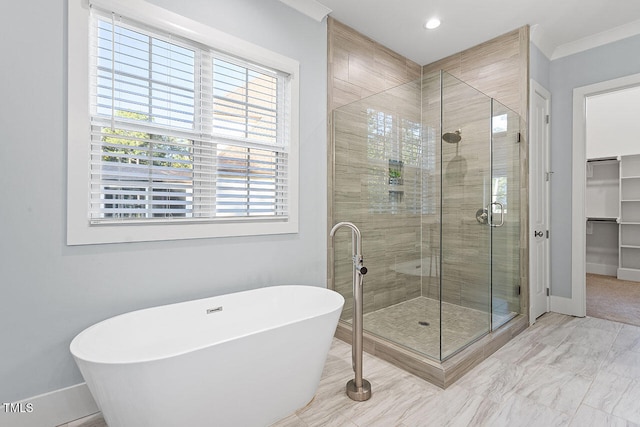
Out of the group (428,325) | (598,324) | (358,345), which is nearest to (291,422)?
(358,345)

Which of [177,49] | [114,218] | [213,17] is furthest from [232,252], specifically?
[213,17]

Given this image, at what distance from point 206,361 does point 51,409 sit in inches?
38.7

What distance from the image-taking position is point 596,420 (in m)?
1.57

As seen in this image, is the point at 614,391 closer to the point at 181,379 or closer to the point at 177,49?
the point at 181,379

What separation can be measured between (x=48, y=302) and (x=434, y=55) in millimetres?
3894

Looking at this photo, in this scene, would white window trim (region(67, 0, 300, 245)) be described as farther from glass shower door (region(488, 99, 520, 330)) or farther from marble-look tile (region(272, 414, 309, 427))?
glass shower door (region(488, 99, 520, 330))

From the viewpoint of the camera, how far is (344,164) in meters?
2.70

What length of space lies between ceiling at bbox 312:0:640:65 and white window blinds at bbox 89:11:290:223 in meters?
1.08

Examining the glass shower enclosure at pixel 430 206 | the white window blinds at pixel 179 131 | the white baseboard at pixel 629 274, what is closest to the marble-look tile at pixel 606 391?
the glass shower enclosure at pixel 430 206

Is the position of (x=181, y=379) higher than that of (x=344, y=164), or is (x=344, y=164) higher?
(x=344, y=164)

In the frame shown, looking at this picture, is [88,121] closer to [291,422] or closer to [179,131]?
[179,131]

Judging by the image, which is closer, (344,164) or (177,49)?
(177,49)

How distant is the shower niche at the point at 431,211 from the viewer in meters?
2.33

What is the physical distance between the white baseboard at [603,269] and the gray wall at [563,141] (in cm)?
267
